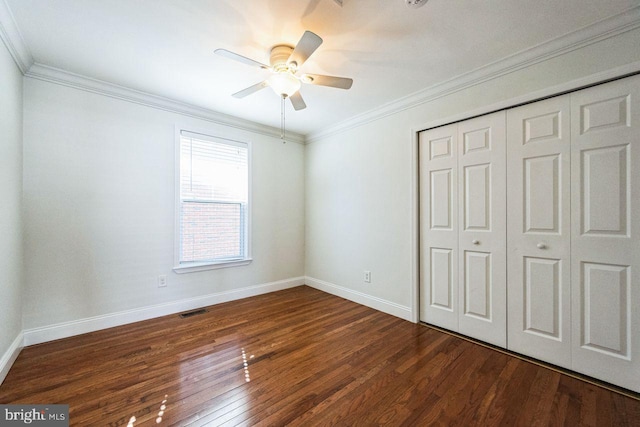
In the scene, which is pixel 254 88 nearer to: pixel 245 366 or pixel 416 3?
pixel 416 3

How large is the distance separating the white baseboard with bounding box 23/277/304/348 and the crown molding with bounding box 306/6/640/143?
3038mm

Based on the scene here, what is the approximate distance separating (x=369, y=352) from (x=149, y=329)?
2.27 meters

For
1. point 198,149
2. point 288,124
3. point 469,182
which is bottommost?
point 469,182

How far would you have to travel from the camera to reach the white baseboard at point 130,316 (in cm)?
239

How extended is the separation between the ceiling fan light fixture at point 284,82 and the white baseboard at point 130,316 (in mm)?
2733

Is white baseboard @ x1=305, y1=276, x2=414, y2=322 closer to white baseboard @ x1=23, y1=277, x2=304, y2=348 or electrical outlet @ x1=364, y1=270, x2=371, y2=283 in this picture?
electrical outlet @ x1=364, y1=270, x2=371, y2=283

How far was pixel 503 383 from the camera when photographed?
1846 millimetres

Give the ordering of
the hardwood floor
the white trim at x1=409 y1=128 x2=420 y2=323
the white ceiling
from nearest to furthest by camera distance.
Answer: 1. the hardwood floor
2. the white ceiling
3. the white trim at x1=409 y1=128 x2=420 y2=323

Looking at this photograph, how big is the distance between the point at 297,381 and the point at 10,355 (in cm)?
223

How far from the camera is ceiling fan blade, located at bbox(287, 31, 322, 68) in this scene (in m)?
1.59

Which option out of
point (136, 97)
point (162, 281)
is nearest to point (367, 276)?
point (162, 281)

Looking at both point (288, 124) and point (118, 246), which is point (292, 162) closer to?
point (288, 124)

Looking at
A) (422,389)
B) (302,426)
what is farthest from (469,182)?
(302,426)

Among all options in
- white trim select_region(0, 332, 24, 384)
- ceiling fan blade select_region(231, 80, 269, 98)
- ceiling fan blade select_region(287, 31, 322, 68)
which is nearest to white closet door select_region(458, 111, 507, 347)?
ceiling fan blade select_region(287, 31, 322, 68)
